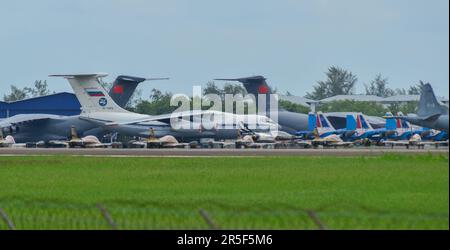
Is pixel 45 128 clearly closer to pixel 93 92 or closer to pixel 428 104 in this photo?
pixel 93 92

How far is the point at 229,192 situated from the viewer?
40.3 metres

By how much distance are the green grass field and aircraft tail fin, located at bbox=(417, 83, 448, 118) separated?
98.1 feet

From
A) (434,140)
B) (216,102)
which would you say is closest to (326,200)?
(434,140)

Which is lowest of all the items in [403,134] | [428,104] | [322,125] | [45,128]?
[403,134]

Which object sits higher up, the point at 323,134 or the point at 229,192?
the point at 323,134

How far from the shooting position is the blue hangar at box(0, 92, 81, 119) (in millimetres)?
145875

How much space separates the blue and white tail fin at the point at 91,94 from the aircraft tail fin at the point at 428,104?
37526 millimetres

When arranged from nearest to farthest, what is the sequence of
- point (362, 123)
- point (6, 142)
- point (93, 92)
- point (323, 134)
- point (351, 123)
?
point (6, 142)
point (323, 134)
point (362, 123)
point (351, 123)
point (93, 92)

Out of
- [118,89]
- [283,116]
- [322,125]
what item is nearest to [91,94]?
[118,89]

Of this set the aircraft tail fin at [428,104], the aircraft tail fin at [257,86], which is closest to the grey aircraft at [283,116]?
the aircraft tail fin at [257,86]

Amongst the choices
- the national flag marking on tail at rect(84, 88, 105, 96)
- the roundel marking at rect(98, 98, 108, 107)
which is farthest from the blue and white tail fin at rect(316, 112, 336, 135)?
the national flag marking on tail at rect(84, 88, 105, 96)

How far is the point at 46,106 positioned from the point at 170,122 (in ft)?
122
